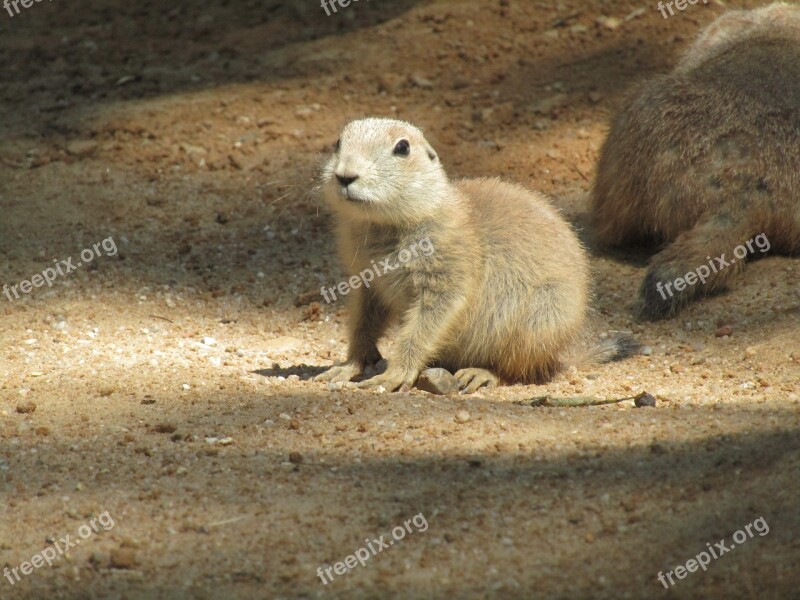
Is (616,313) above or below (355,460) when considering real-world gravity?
below

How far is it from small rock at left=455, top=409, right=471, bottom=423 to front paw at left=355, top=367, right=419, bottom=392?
2.22 feet

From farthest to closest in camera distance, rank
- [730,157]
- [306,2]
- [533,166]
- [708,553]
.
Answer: [306,2], [533,166], [730,157], [708,553]

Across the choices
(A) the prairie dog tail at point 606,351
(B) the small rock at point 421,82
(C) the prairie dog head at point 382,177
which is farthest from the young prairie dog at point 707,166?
(B) the small rock at point 421,82

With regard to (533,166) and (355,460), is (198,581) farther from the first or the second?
(533,166)

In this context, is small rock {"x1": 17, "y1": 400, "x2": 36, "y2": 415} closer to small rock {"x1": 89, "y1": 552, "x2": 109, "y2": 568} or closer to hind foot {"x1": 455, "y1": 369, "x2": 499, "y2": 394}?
small rock {"x1": 89, "y1": 552, "x2": 109, "y2": 568}

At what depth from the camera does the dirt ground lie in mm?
3279

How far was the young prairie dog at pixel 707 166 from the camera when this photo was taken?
6.11 metres

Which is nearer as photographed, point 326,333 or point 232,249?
point 326,333

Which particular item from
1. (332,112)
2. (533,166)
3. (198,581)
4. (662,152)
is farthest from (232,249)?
(198,581)

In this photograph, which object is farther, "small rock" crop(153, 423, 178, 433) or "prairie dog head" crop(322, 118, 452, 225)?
"prairie dog head" crop(322, 118, 452, 225)

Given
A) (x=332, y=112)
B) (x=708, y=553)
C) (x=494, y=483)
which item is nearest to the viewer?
(x=708, y=553)

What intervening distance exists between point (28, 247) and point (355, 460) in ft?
12.3

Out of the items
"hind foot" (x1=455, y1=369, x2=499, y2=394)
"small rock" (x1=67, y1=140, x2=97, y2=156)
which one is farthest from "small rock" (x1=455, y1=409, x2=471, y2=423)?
"small rock" (x1=67, y1=140, x2=97, y2=156)

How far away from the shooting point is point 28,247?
6859mm
